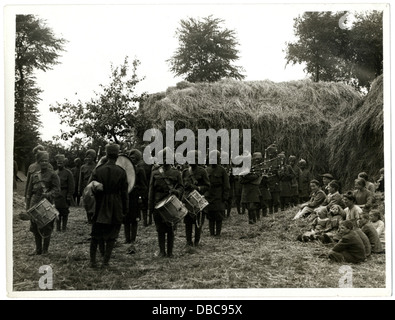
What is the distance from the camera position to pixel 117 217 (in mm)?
7609

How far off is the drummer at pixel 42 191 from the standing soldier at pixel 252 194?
334 cm

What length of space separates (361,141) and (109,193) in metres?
4.63

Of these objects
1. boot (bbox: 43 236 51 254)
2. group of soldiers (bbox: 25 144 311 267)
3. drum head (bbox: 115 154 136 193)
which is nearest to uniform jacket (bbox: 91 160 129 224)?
group of soldiers (bbox: 25 144 311 267)

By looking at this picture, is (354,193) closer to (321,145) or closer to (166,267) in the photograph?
(321,145)

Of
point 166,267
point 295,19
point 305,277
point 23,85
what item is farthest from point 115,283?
point 295,19

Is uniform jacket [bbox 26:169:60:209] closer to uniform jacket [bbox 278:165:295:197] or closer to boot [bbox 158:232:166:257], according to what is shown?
boot [bbox 158:232:166:257]

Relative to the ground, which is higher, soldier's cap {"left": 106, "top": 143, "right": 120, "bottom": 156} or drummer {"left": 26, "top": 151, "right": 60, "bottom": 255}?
soldier's cap {"left": 106, "top": 143, "right": 120, "bottom": 156}

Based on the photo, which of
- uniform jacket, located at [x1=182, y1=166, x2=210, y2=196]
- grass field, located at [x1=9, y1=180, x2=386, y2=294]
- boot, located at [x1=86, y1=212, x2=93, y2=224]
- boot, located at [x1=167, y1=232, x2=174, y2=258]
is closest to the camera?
boot, located at [x1=86, y1=212, x2=93, y2=224]

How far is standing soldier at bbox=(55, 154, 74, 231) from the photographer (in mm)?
8422

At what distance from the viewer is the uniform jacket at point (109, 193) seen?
7.57 m

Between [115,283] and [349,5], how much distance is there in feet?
20.0

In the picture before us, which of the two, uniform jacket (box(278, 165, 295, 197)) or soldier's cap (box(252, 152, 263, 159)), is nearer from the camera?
soldier's cap (box(252, 152, 263, 159))

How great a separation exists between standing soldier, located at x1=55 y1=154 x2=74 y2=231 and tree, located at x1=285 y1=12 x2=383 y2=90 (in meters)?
4.44

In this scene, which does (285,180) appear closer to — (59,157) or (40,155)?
(59,157)
